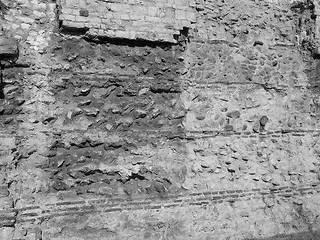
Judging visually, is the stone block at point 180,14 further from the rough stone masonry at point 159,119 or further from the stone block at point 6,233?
the stone block at point 6,233

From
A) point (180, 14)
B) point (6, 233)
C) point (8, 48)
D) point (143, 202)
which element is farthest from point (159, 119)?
point (6, 233)

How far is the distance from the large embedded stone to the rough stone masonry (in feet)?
0.04

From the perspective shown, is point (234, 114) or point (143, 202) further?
point (234, 114)

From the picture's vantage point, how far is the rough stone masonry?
5.02 m


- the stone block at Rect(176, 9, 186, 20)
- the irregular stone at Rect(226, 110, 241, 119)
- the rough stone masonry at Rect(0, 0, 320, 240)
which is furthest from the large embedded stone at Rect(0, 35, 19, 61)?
the irregular stone at Rect(226, 110, 241, 119)

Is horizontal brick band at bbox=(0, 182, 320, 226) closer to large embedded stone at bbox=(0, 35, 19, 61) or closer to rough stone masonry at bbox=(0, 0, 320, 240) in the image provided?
rough stone masonry at bbox=(0, 0, 320, 240)

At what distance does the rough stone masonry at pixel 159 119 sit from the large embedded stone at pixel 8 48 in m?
0.01

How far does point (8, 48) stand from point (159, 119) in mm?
2018

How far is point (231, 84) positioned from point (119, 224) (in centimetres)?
245

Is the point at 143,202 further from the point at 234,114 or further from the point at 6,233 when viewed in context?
the point at 234,114

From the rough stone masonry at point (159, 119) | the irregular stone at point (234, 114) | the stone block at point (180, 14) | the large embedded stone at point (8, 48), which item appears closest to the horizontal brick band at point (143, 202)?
the rough stone masonry at point (159, 119)

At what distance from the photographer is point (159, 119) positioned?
562cm

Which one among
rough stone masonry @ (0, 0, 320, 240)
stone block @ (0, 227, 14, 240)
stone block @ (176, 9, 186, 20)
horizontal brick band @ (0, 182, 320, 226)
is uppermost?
stone block @ (176, 9, 186, 20)

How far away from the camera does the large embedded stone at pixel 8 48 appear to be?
4.81 metres
